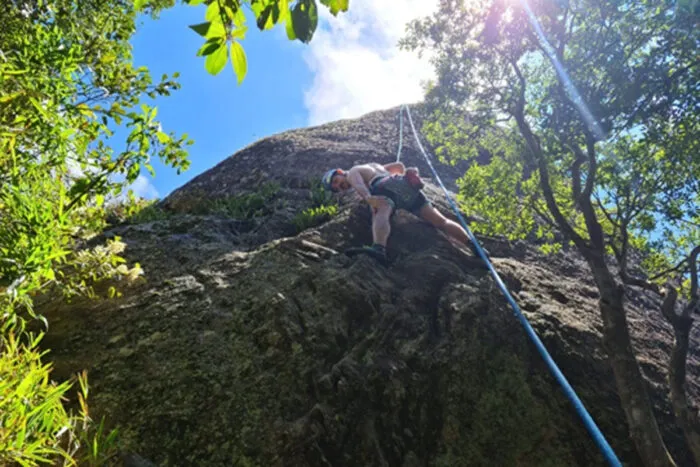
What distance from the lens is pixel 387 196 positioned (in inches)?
228

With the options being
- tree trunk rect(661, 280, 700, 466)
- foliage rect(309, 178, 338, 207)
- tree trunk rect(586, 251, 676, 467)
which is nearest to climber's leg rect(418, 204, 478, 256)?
foliage rect(309, 178, 338, 207)

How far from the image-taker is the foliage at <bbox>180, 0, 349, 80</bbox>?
3.69 feet

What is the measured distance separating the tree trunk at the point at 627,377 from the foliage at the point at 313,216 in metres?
3.25

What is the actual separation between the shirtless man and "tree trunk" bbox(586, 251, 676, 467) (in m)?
1.90

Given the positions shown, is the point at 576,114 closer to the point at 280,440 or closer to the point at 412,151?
the point at 280,440

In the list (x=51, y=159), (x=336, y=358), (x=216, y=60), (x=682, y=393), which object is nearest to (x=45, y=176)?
(x=51, y=159)

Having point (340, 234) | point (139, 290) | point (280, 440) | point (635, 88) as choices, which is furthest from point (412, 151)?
point (280, 440)

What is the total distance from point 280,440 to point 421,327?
1678 millimetres

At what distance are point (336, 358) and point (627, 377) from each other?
2.28 m

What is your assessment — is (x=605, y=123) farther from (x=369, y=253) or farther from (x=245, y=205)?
(x=245, y=205)

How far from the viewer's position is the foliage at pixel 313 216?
18.7 feet

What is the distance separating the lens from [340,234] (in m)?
5.30

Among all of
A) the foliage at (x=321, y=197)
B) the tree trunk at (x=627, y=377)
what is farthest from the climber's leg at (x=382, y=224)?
the tree trunk at (x=627, y=377)

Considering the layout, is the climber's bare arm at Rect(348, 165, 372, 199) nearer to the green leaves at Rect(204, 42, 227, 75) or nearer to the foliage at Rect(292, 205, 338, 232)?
the foliage at Rect(292, 205, 338, 232)
